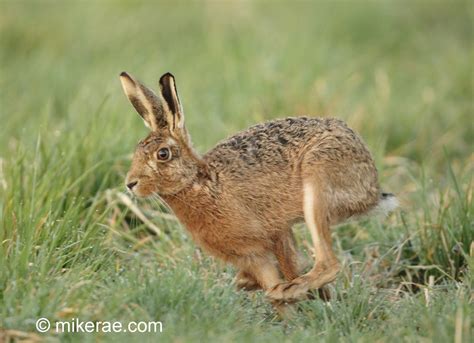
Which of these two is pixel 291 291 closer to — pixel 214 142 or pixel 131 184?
pixel 131 184

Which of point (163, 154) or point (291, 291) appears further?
point (163, 154)

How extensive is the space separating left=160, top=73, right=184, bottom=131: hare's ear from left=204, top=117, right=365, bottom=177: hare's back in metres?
0.26

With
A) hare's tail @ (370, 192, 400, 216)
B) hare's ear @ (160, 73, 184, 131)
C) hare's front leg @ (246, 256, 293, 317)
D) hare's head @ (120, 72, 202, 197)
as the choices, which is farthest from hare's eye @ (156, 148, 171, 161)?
hare's tail @ (370, 192, 400, 216)

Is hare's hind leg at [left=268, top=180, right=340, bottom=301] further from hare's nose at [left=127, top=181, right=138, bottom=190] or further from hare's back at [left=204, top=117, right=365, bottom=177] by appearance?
hare's nose at [left=127, top=181, right=138, bottom=190]

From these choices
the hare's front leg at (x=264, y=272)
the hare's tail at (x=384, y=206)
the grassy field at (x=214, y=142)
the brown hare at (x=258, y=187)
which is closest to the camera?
the grassy field at (x=214, y=142)

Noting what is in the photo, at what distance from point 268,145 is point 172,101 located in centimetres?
56

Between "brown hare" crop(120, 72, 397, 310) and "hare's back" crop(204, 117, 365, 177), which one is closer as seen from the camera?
"brown hare" crop(120, 72, 397, 310)

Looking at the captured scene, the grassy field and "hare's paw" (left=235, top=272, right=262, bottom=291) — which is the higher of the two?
the grassy field

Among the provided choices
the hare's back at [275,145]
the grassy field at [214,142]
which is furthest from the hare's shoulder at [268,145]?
the grassy field at [214,142]

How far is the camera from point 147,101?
5102mm

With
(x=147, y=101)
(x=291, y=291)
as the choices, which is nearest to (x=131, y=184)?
(x=147, y=101)

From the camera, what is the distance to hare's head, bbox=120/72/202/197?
197 inches

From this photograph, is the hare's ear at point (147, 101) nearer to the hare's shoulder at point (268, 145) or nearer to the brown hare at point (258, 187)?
the brown hare at point (258, 187)

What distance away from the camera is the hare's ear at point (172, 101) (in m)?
4.96
